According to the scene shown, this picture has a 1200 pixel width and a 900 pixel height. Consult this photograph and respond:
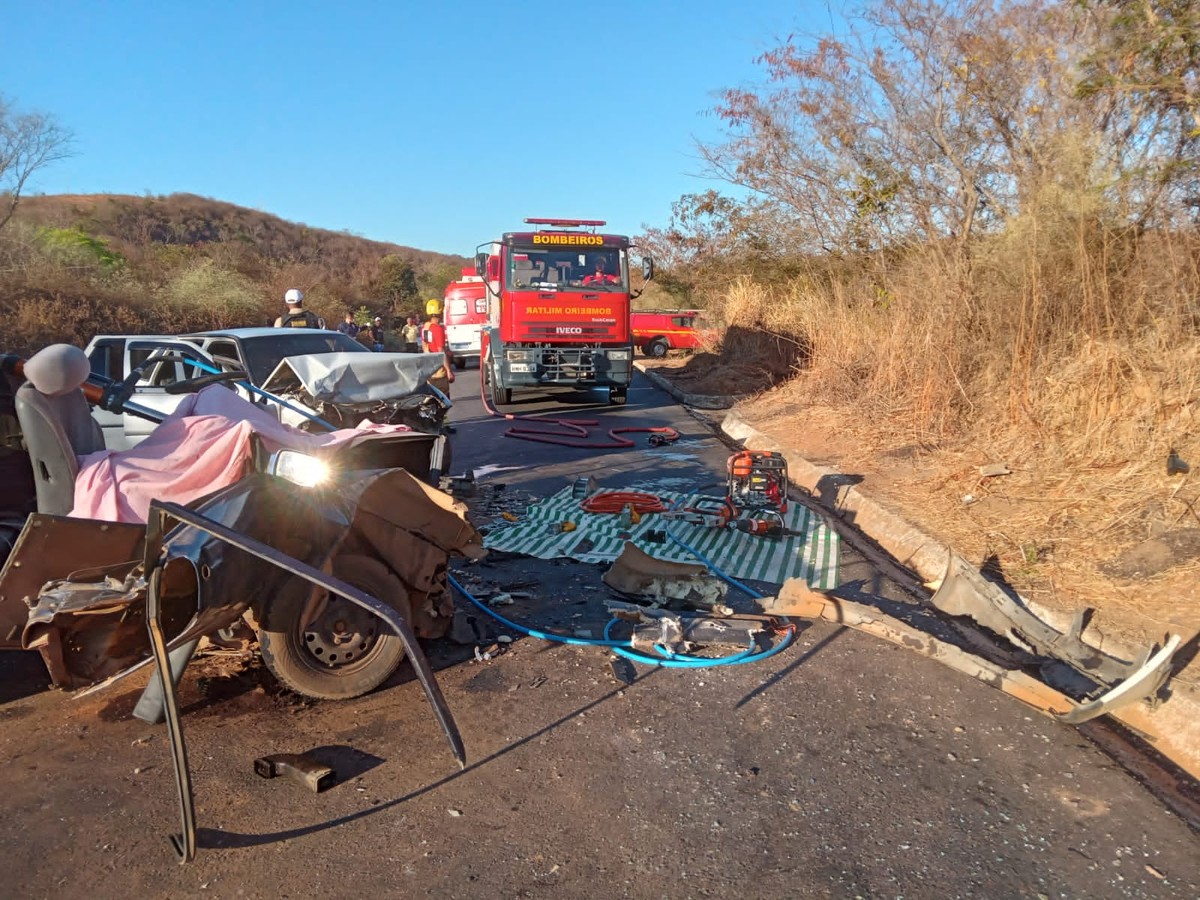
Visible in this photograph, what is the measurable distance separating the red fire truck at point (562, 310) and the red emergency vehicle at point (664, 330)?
11.2m

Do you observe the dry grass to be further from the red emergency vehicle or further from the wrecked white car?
the red emergency vehicle

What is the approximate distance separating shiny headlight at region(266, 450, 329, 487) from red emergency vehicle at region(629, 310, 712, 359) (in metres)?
21.9

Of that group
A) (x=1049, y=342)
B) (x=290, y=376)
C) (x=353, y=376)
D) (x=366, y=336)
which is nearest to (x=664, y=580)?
(x=353, y=376)

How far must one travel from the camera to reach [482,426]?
502 inches

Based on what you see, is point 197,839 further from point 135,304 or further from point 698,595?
point 135,304

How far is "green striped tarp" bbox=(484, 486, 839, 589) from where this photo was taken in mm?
5844

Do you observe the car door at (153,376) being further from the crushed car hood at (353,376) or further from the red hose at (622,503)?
the red hose at (622,503)

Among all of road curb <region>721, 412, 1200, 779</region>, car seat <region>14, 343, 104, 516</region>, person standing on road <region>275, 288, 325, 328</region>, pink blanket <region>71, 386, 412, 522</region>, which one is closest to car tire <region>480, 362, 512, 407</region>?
person standing on road <region>275, 288, 325, 328</region>

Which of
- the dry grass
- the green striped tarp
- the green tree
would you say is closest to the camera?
the dry grass

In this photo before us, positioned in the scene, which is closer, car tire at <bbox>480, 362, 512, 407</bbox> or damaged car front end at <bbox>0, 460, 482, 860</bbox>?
damaged car front end at <bbox>0, 460, 482, 860</bbox>

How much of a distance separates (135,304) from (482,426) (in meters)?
15.8

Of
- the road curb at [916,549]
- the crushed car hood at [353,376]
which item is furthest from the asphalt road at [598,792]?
the crushed car hood at [353,376]

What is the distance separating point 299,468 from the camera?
3.93m

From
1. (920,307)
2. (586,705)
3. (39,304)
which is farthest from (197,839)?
(39,304)
